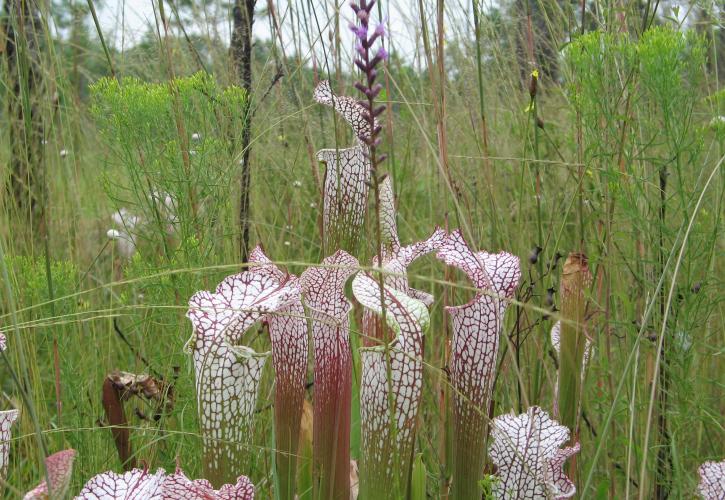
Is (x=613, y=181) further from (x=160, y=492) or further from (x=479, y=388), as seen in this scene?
(x=160, y=492)

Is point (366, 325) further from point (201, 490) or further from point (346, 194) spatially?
point (201, 490)

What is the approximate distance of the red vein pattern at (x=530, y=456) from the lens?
131cm

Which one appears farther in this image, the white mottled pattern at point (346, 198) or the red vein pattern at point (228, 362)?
the white mottled pattern at point (346, 198)

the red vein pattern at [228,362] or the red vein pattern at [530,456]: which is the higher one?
the red vein pattern at [228,362]

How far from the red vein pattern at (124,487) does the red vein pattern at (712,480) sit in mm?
914

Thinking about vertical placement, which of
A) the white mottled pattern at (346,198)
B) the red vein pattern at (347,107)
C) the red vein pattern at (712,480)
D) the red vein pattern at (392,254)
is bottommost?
the red vein pattern at (712,480)

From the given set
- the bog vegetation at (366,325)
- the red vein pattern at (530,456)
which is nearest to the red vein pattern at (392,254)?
the bog vegetation at (366,325)

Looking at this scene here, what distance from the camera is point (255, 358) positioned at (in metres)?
1.20

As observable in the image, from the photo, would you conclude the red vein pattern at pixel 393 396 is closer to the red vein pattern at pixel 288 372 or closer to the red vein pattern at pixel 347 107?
the red vein pattern at pixel 288 372

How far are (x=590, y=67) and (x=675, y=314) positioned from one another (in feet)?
1.91

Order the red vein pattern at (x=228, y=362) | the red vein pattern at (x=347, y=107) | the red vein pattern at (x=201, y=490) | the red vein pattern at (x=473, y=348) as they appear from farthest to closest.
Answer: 1. the red vein pattern at (x=347, y=107)
2. the red vein pattern at (x=473, y=348)
3. the red vein pattern at (x=228, y=362)
4. the red vein pattern at (x=201, y=490)

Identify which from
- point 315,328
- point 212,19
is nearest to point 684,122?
point 315,328

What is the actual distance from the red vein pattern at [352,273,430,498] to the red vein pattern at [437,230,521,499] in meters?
0.09

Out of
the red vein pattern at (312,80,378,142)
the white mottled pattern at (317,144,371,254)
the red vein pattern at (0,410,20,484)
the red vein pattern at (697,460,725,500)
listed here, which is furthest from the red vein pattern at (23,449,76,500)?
the red vein pattern at (697,460,725,500)
